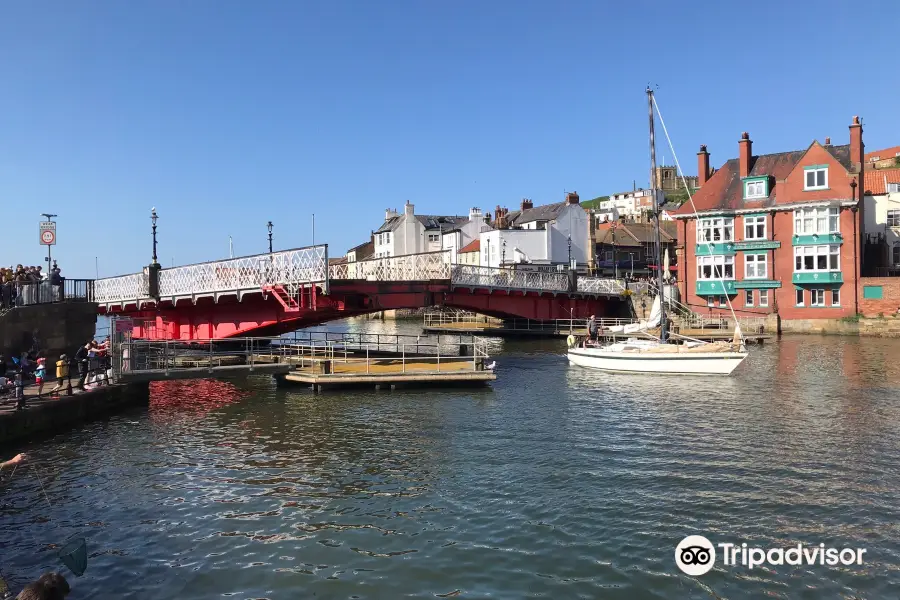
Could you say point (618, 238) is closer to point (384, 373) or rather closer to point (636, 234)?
point (636, 234)

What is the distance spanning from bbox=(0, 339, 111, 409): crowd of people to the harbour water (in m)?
2.28

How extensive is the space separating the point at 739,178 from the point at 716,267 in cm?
871

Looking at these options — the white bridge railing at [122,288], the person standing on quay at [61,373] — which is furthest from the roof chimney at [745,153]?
the person standing on quay at [61,373]

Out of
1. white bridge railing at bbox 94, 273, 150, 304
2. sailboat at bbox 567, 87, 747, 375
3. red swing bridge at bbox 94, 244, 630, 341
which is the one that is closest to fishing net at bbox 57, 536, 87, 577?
red swing bridge at bbox 94, 244, 630, 341

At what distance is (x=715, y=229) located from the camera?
62562 mm

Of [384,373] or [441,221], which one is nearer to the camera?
[384,373]

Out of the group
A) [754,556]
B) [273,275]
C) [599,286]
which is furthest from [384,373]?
[599,286]

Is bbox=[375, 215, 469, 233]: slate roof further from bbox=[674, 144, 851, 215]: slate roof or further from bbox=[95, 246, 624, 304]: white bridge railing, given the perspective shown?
bbox=[95, 246, 624, 304]: white bridge railing

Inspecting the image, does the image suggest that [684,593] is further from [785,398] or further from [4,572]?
[785,398]

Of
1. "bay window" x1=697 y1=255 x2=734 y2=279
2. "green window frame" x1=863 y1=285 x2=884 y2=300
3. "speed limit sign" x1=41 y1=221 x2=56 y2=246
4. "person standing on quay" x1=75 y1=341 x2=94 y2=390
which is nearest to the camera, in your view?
"person standing on quay" x1=75 y1=341 x2=94 y2=390

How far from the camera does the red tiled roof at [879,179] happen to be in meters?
73.2

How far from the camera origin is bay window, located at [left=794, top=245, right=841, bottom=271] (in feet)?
187

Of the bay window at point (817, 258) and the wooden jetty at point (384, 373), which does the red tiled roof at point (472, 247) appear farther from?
the wooden jetty at point (384, 373)

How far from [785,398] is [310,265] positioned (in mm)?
22830
